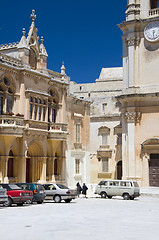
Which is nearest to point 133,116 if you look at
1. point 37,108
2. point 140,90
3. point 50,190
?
point 140,90

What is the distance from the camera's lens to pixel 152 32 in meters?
37.9

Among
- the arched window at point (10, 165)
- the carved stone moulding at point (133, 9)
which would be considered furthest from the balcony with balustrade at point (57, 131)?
the carved stone moulding at point (133, 9)

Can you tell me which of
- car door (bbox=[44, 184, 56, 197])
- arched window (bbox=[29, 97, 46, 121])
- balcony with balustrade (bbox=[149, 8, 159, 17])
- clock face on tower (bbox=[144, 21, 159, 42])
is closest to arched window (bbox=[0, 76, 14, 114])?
arched window (bbox=[29, 97, 46, 121])

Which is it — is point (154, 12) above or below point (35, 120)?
above

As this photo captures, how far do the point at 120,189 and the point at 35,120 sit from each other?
9.53 meters

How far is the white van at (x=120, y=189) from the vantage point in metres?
27.9

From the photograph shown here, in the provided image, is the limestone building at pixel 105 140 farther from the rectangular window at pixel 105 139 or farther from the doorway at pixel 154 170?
the doorway at pixel 154 170

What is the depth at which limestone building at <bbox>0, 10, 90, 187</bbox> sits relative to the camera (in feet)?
101

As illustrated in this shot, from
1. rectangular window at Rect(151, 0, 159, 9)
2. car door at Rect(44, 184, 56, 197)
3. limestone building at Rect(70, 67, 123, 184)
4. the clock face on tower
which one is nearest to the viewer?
car door at Rect(44, 184, 56, 197)

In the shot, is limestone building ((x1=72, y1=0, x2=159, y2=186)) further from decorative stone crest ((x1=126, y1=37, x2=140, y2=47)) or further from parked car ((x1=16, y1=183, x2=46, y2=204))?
parked car ((x1=16, y1=183, x2=46, y2=204))

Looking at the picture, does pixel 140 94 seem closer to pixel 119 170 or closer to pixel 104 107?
pixel 119 170

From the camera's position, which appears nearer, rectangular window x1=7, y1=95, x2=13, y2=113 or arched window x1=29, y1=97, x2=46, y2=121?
rectangular window x1=7, y1=95, x2=13, y2=113

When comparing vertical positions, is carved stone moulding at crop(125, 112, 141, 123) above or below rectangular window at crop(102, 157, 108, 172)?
above

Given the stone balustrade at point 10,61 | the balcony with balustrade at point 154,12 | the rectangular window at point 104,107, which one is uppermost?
the balcony with balustrade at point 154,12
